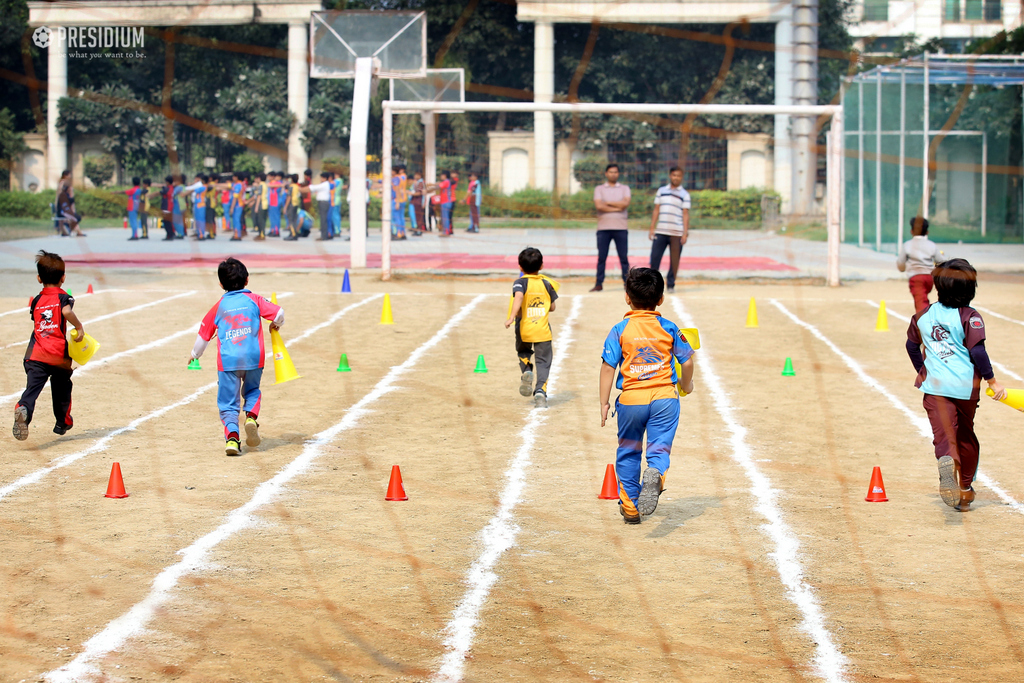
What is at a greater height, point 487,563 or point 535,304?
point 535,304

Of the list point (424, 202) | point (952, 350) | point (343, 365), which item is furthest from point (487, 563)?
point (424, 202)

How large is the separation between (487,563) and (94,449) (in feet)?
12.4

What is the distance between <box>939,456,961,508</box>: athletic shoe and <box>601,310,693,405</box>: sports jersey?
1610mm

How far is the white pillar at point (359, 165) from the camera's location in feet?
66.9

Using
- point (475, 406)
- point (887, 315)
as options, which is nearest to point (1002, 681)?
point (475, 406)

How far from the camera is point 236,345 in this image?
26.9 ft

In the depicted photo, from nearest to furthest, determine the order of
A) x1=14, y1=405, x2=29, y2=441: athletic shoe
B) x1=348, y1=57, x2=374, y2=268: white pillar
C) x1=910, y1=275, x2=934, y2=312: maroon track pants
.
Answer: x1=14, y1=405, x2=29, y2=441: athletic shoe, x1=910, y1=275, x2=934, y2=312: maroon track pants, x1=348, y1=57, x2=374, y2=268: white pillar

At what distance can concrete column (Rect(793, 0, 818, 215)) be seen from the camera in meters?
38.5

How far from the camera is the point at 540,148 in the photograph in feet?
139

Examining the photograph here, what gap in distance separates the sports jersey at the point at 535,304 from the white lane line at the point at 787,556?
5.45 feet

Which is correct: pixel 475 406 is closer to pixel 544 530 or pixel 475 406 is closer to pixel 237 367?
pixel 237 367

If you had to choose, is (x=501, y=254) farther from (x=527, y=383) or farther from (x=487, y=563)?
(x=487, y=563)

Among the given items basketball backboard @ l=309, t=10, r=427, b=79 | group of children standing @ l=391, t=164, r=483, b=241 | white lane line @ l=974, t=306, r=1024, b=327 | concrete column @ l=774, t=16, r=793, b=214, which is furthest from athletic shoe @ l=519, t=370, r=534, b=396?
concrete column @ l=774, t=16, r=793, b=214

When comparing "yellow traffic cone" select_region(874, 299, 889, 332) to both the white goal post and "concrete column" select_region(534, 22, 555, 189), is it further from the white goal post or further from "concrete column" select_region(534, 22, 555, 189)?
"concrete column" select_region(534, 22, 555, 189)
